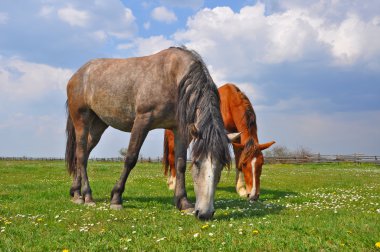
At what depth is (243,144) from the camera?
11.6 m

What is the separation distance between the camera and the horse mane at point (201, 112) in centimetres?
726

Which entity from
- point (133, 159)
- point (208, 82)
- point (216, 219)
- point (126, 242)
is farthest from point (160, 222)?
point (208, 82)

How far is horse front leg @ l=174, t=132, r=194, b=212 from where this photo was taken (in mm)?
9281

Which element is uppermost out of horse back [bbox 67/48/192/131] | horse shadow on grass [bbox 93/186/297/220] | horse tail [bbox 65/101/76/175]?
horse back [bbox 67/48/192/131]

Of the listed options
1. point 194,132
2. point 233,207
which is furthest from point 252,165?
point 194,132

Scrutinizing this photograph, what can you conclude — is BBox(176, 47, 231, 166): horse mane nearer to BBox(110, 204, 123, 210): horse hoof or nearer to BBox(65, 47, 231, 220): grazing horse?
BBox(65, 47, 231, 220): grazing horse

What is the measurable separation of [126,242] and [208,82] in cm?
442

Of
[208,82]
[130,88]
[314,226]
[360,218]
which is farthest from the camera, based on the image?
[130,88]

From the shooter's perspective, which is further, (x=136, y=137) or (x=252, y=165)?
(x=252, y=165)

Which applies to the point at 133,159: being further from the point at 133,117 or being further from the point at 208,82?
the point at 208,82

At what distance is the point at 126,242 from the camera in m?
5.45

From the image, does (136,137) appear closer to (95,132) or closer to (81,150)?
(81,150)

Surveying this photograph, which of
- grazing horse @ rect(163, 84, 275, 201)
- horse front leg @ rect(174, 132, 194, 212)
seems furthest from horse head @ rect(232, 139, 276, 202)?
horse front leg @ rect(174, 132, 194, 212)

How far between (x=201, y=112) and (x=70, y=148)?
6383mm
